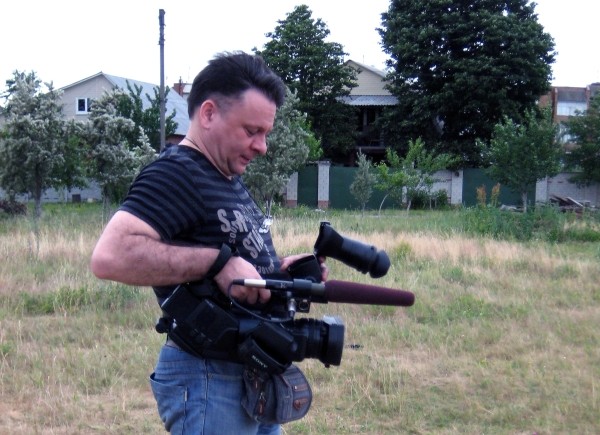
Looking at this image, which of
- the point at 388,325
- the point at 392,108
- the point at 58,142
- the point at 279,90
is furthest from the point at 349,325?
the point at 392,108

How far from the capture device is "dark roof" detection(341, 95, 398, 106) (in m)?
41.0

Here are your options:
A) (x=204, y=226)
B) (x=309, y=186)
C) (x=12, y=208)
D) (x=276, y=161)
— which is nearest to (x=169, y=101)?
(x=309, y=186)

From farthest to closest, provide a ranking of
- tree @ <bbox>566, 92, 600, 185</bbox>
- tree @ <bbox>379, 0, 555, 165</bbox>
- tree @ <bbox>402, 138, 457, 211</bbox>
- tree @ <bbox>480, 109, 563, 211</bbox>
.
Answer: tree @ <bbox>379, 0, 555, 165</bbox> < tree @ <bbox>566, 92, 600, 185</bbox> < tree @ <bbox>402, 138, 457, 211</bbox> < tree @ <bbox>480, 109, 563, 211</bbox>

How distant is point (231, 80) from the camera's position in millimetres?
2156

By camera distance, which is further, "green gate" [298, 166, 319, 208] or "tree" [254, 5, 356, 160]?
"tree" [254, 5, 356, 160]

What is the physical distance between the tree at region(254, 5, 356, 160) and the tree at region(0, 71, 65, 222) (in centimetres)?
2468

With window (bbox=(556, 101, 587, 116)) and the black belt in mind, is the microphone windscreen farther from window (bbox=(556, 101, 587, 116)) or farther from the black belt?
window (bbox=(556, 101, 587, 116))

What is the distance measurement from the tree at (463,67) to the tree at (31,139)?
22.6 m

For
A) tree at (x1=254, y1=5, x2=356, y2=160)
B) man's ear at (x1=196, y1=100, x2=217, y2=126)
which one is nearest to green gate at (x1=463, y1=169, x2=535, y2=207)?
tree at (x1=254, y1=5, x2=356, y2=160)

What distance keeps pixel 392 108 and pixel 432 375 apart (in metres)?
33.9

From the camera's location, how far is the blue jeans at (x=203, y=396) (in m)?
2.11

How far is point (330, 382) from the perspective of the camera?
497 cm

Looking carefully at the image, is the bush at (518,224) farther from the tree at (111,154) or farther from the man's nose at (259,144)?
the man's nose at (259,144)

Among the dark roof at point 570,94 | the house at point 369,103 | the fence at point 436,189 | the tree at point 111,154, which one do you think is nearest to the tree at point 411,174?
the fence at point 436,189
